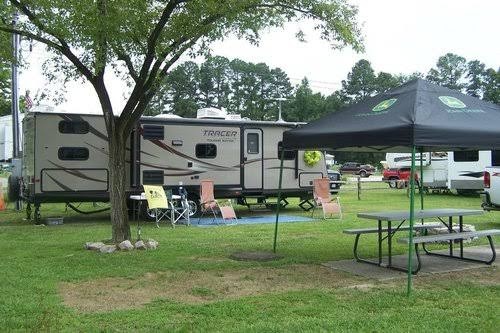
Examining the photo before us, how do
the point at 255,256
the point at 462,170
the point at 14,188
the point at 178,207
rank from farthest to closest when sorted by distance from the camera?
the point at 462,170
the point at 14,188
the point at 178,207
the point at 255,256

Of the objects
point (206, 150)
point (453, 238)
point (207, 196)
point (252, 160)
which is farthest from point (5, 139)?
point (453, 238)

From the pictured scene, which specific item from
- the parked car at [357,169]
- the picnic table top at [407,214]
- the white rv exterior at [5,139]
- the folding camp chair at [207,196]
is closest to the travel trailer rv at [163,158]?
the folding camp chair at [207,196]

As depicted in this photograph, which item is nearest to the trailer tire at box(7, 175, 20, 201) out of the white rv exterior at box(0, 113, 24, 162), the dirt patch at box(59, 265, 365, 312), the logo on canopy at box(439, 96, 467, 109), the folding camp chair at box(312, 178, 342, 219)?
the folding camp chair at box(312, 178, 342, 219)

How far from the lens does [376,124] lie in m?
6.59

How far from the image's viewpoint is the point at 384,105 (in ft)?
23.1

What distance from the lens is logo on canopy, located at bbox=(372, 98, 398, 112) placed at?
695cm

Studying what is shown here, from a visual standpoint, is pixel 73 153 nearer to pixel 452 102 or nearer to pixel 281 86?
pixel 452 102

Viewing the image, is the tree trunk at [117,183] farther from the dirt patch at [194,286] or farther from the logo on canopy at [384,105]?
the logo on canopy at [384,105]

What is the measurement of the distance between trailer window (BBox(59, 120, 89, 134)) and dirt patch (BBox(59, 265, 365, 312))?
6886mm

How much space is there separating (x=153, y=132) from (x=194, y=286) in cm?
756

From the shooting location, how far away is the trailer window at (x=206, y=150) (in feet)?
46.9

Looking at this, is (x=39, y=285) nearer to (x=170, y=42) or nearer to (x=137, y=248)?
(x=137, y=248)

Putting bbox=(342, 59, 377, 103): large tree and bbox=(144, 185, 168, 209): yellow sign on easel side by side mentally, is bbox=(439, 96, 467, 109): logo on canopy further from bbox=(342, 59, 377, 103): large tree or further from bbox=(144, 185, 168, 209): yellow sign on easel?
bbox=(342, 59, 377, 103): large tree

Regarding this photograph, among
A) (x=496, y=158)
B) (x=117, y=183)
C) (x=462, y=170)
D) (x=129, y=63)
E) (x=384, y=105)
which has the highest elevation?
(x=129, y=63)
